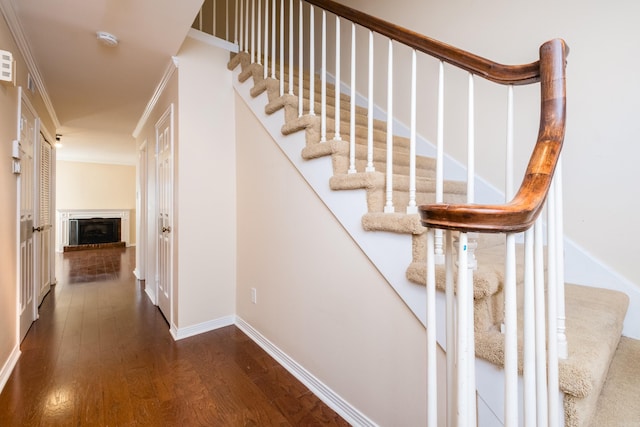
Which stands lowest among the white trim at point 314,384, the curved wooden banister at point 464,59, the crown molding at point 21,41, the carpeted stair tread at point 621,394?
the white trim at point 314,384

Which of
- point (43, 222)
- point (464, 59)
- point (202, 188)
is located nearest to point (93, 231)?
point (43, 222)

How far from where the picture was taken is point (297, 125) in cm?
173

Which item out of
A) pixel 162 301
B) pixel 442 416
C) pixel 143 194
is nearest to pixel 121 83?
pixel 143 194

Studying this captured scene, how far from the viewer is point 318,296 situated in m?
1.68

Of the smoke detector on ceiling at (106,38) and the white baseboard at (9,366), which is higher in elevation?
the smoke detector on ceiling at (106,38)

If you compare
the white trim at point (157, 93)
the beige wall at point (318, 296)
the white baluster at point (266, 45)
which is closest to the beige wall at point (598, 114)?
the beige wall at point (318, 296)

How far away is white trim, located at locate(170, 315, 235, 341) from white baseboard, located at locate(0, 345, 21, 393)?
0.93 meters

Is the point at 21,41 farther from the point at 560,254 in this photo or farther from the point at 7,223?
the point at 560,254

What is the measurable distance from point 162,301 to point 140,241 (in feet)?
5.89

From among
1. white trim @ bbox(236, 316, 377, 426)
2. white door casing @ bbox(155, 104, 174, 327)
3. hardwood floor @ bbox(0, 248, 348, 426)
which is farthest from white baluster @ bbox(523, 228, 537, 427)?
white door casing @ bbox(155, 104, 174, 327)

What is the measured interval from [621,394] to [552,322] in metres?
0.58

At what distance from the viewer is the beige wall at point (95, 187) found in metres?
7.09

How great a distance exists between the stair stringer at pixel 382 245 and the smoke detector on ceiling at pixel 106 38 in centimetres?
123

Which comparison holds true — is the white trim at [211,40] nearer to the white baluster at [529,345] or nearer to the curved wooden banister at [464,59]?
the curved wooden banister at [464,59]
